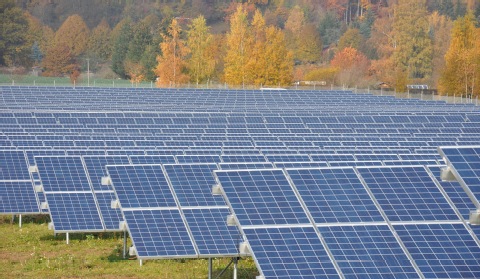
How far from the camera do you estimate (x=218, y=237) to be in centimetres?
1645

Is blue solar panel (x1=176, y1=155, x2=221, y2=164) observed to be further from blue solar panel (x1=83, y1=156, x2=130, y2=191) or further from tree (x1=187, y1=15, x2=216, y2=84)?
tree (x1=187, y1=15, x2=216, y2=84)

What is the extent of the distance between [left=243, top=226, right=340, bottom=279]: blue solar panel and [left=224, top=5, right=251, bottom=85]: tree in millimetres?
87719

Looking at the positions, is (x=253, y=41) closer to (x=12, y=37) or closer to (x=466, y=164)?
(x=12, y=37)

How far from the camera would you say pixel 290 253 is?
41.3 ft

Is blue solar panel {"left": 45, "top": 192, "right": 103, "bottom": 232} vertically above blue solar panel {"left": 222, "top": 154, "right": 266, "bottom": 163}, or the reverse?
blue solar panel {"left": 222, "top": 154, "right": 266, "bottom": 163}

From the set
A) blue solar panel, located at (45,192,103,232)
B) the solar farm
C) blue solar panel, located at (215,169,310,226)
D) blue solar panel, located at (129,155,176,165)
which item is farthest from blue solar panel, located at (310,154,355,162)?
blue solar panel, located at (215,169,310,226)

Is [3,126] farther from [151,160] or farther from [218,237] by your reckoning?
[218,237]

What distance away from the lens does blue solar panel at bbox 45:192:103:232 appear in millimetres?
20141

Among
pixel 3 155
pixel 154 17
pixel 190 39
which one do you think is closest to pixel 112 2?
pixel 154 17

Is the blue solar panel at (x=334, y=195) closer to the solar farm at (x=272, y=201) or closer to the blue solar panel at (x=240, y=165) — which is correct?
the solar farm at (x=272, y=201)

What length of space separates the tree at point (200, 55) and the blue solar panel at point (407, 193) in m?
93.5

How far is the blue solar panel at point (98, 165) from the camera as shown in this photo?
21.0 m

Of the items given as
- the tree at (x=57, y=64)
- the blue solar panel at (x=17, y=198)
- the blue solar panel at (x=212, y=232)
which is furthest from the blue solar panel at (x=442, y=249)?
the tree at (x=57, y=64)

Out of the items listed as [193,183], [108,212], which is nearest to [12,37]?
[108,212]
